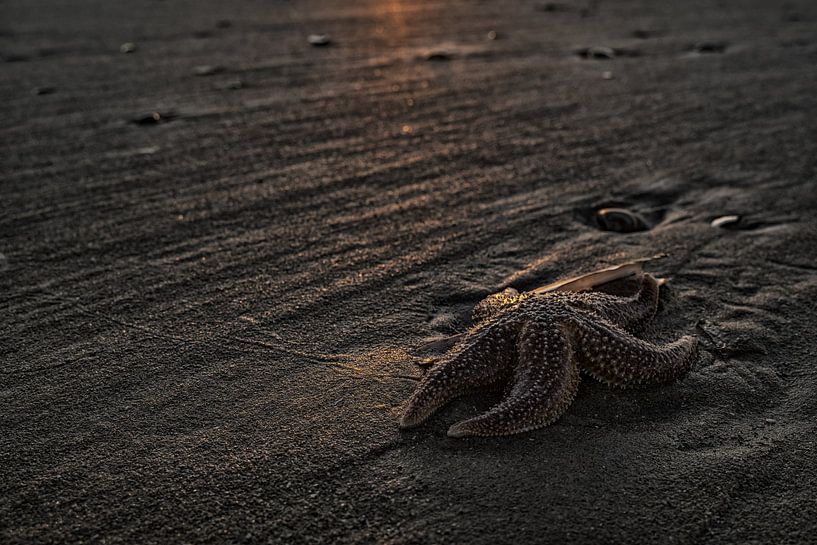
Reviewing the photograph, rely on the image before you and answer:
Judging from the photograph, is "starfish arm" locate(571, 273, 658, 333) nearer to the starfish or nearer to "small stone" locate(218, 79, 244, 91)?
the starfish

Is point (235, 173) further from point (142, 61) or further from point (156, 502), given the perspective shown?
point (142, 61)

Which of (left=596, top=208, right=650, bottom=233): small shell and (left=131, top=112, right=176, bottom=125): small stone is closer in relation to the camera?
(left=596, top=208, right=650, bottom=233): small shell

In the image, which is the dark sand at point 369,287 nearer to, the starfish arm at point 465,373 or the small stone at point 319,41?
the starfish arm at point 465,373

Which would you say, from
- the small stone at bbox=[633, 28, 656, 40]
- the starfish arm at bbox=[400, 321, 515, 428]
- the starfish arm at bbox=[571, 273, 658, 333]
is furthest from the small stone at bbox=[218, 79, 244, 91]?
the small stone at bbox=[633, 28, 656, 40]

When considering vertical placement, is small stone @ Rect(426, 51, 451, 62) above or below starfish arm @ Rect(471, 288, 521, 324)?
above

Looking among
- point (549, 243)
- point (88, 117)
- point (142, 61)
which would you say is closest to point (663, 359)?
point (549, 243)

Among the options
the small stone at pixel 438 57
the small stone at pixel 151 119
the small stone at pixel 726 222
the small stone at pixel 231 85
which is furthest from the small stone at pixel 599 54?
the small stone at pixel 151 119

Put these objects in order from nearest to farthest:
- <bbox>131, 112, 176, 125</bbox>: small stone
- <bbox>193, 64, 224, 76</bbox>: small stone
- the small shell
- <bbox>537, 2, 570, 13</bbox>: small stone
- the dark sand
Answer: the dark sand, the small shell, <bbox>131, 112, 176, 125</bbox>: small stone, <bbox>193, 64, 224, 76</bbox>: small stone, <bbox>537, 2, 570, 13</bbox>: small stone
